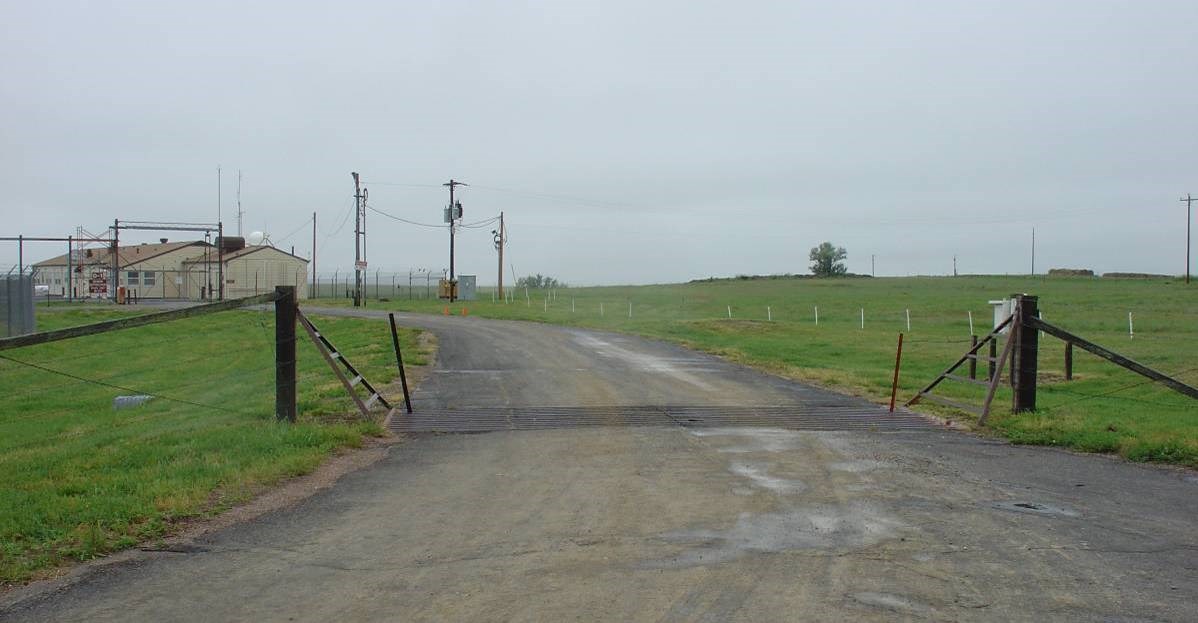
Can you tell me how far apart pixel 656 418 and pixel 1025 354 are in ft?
16.3

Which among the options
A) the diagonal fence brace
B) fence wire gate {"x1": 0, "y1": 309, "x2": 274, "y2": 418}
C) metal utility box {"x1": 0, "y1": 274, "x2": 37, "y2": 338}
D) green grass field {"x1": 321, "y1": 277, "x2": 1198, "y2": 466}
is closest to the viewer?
the diagonal fence brace

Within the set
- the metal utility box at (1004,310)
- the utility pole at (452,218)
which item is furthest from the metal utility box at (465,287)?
the metal utility box at (1004,310)

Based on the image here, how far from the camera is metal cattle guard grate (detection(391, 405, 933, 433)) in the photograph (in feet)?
40.1

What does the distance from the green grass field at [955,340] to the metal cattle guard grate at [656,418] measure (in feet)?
4.15

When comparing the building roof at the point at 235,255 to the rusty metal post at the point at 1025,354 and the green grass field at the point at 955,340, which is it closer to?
the green grass field at the point at 955,340

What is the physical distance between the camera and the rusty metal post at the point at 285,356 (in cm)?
1120

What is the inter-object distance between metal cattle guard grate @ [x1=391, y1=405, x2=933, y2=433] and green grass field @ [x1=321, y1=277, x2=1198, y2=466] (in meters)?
1.26

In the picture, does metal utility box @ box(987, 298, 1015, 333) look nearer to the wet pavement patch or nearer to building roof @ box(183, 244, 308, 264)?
the wet pavement patch

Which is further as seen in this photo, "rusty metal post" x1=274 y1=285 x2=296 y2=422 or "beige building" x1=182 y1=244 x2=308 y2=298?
"beige building" x1=182 y1=244 x2=308 y2=298

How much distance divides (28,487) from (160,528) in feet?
6.82

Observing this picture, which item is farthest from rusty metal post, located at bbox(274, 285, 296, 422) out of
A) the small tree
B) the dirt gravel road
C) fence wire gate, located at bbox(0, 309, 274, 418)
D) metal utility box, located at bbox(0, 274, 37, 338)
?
the small tree

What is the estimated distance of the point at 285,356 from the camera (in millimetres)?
11180

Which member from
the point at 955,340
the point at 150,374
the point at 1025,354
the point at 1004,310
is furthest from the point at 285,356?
the point at 955,340

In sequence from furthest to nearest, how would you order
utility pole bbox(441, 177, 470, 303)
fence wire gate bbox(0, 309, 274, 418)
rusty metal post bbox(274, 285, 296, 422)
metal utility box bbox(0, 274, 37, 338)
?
1. utility pole bbox(441, 177, 470, 303)
2. metal utility box bbox(0, 274, 37, 338)
3. fence wire gate bbox(0, 309, 274, 418)
4. rusty metal post bbox(274, 285, 296, 422)
